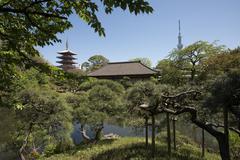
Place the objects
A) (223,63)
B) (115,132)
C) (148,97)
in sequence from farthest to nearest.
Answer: (115,132), (223,63), (148,97)

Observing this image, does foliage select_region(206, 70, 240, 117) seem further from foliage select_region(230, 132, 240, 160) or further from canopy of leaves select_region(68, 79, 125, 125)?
canopy of leaves select_region(68, 79, 125, 125)

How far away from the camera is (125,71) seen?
24125 millimetres

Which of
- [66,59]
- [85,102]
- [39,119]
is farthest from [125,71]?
[66,59]

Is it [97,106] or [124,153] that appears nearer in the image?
[124,153]

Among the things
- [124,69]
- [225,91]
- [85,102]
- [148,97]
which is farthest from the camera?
[124,69]

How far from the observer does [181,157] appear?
23.5ft

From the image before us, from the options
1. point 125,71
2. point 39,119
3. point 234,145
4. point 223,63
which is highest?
point 125,71

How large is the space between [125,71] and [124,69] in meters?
0.70

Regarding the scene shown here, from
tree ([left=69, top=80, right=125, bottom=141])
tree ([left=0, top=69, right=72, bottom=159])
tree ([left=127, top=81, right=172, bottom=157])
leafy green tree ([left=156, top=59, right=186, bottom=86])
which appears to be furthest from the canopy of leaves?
leafy green tree ([left=156, top=59, right=186, bottom=86])

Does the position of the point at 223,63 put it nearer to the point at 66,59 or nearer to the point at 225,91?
the point at 225,91

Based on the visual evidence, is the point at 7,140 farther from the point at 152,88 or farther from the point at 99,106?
the point at 152,88

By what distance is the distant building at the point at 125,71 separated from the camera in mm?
22109

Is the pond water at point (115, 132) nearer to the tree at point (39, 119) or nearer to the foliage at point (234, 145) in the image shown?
the tree at point (39, 119)

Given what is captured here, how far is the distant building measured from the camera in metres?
22.1
